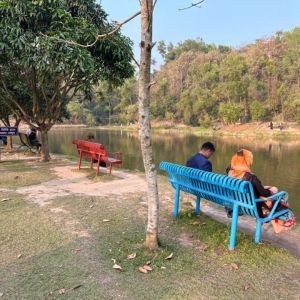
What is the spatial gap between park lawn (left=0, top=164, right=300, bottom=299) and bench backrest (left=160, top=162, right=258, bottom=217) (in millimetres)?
496

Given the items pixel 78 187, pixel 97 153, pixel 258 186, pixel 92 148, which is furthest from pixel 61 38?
pixel 258 186

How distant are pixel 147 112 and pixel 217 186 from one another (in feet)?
4.55

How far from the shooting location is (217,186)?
4.42 metres

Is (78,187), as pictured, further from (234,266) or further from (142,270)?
(234,266)

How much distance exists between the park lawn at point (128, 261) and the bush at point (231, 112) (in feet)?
161

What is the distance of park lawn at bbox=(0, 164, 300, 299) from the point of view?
10.6 ft

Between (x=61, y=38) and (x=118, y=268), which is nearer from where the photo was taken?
(x=118, y=268)

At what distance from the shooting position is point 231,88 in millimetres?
55281

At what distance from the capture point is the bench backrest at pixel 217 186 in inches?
157

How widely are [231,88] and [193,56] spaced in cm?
Answer: 2769

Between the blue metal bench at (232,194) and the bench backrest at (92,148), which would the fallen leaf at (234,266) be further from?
the bench backrest at (92,148)

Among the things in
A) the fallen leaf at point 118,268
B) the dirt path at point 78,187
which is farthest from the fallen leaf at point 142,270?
the dirt path at point 78,187

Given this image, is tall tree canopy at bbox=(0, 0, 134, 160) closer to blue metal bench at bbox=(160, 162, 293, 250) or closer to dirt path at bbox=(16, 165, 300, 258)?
dirt path at bbox=(16, 165, 300, 258)

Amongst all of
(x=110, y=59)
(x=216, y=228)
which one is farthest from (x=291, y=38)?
(x=216, y=228)
